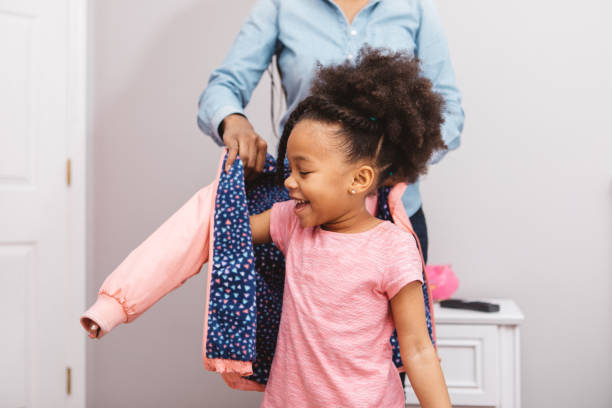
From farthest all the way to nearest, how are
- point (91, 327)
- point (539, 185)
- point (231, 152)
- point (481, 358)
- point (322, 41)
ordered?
1. point (539, 185)
2. point (481, 358)
3. point (322, 41)
4. point (231, 152)
5. point (91, 327)

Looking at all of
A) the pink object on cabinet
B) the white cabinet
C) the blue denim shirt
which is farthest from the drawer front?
the blue denim shirt

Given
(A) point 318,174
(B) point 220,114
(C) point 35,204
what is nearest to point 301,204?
(A) point 318,174

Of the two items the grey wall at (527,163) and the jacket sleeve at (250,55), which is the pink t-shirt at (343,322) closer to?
the jacket sleeve at (250,55)

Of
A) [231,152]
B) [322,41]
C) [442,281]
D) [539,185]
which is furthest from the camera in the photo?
[539,185]

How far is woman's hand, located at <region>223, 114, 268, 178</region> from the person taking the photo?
99 centimetres

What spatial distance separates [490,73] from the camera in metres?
2.02

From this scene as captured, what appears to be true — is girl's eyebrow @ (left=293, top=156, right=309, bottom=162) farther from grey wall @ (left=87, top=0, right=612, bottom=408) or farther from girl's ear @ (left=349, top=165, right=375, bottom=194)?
grey wall @ (left=87, top=0, right=612, bottom=408)

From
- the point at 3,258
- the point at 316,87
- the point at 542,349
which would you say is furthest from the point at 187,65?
the point at 542,349

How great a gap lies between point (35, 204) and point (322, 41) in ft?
4.60

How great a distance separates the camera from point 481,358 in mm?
1674

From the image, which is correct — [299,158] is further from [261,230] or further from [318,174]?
[261,230]

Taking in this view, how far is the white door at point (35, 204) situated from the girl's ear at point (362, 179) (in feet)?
5.11

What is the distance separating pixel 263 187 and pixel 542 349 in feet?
4.75

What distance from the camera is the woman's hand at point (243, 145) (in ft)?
3.24
